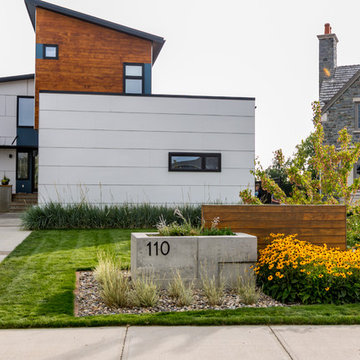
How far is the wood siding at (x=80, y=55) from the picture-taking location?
55.7 feet

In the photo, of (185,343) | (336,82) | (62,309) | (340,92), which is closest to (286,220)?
(185,343)

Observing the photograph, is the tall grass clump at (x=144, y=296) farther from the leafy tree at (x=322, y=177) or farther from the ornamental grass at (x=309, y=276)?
the leafy tree at (x=322, y=177)

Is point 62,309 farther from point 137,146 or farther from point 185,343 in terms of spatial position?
point 137,146

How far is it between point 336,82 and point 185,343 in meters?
25.3

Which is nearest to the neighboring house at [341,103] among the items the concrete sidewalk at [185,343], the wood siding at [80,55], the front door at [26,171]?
the wood siding at [80,55]

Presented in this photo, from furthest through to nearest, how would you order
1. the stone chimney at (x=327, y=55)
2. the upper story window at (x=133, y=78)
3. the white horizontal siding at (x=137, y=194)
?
the stone chimney at (x=327, y=55), the upper story window at (x=133, y=78), the white horizontal siding at (x=137, y=194)

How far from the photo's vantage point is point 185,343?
4.17 meters

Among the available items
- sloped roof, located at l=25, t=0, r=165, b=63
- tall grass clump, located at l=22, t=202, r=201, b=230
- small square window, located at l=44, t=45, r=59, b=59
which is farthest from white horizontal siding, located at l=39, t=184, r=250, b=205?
sloped roof, located at l=25, t=0, r=165, b=63

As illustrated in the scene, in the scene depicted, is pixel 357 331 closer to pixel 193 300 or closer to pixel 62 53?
pixel 193 300

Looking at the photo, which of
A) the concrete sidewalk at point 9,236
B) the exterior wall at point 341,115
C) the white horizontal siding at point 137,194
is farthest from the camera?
the exterior wall at point 341,115

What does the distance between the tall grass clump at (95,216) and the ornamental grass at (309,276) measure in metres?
6.48

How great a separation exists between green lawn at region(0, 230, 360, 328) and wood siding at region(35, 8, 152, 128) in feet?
32.4

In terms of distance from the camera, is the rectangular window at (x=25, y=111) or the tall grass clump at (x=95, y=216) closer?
the tall grass clump at (x=95, y=216)

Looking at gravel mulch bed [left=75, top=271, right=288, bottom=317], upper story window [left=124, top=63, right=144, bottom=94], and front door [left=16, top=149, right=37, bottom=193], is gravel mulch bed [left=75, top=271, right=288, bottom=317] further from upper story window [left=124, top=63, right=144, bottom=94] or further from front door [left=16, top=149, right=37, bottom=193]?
front door [left=16, top=149, right=37, bottom=193]
